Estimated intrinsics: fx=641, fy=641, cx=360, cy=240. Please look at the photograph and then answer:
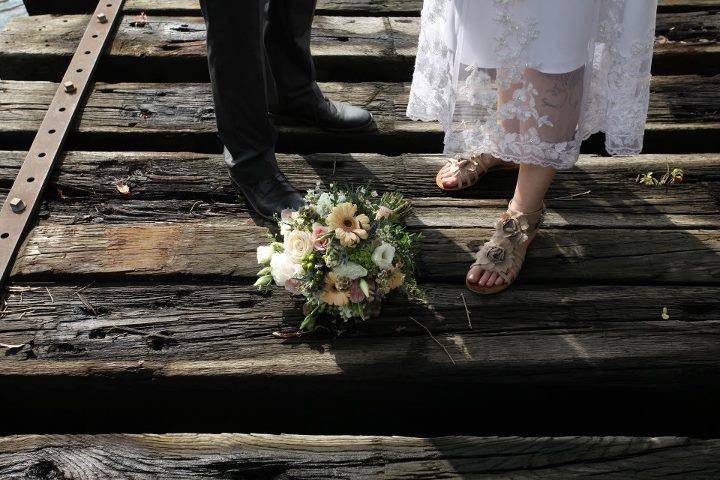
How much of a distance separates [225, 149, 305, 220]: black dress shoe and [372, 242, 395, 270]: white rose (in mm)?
550

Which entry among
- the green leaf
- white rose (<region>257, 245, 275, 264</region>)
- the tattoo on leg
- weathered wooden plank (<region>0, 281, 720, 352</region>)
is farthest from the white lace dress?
white rose (<region>257, 245, 275, 264</region>)

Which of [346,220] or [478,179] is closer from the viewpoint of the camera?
[346,220]

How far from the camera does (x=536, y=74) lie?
75.0 inches

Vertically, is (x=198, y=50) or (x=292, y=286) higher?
(x=198, y=50)

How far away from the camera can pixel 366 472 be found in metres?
1.69

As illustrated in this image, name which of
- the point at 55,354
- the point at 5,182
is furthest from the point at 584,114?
the point at 5,182

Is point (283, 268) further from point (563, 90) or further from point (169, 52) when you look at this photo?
point (169, 52)

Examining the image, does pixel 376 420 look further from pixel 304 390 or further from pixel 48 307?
pixel 48 307

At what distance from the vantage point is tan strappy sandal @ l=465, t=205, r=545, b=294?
2.10m

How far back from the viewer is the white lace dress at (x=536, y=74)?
6.00 ft

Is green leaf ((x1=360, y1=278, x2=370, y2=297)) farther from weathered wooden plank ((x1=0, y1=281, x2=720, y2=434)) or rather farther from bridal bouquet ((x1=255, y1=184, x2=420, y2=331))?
weathered wooden plank ((x1=0, y1=281, x2=720, y2=434))

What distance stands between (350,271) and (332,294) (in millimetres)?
90

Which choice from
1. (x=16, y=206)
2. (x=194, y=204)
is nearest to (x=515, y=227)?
(x=194, y=204)

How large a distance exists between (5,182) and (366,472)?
1832 mm
